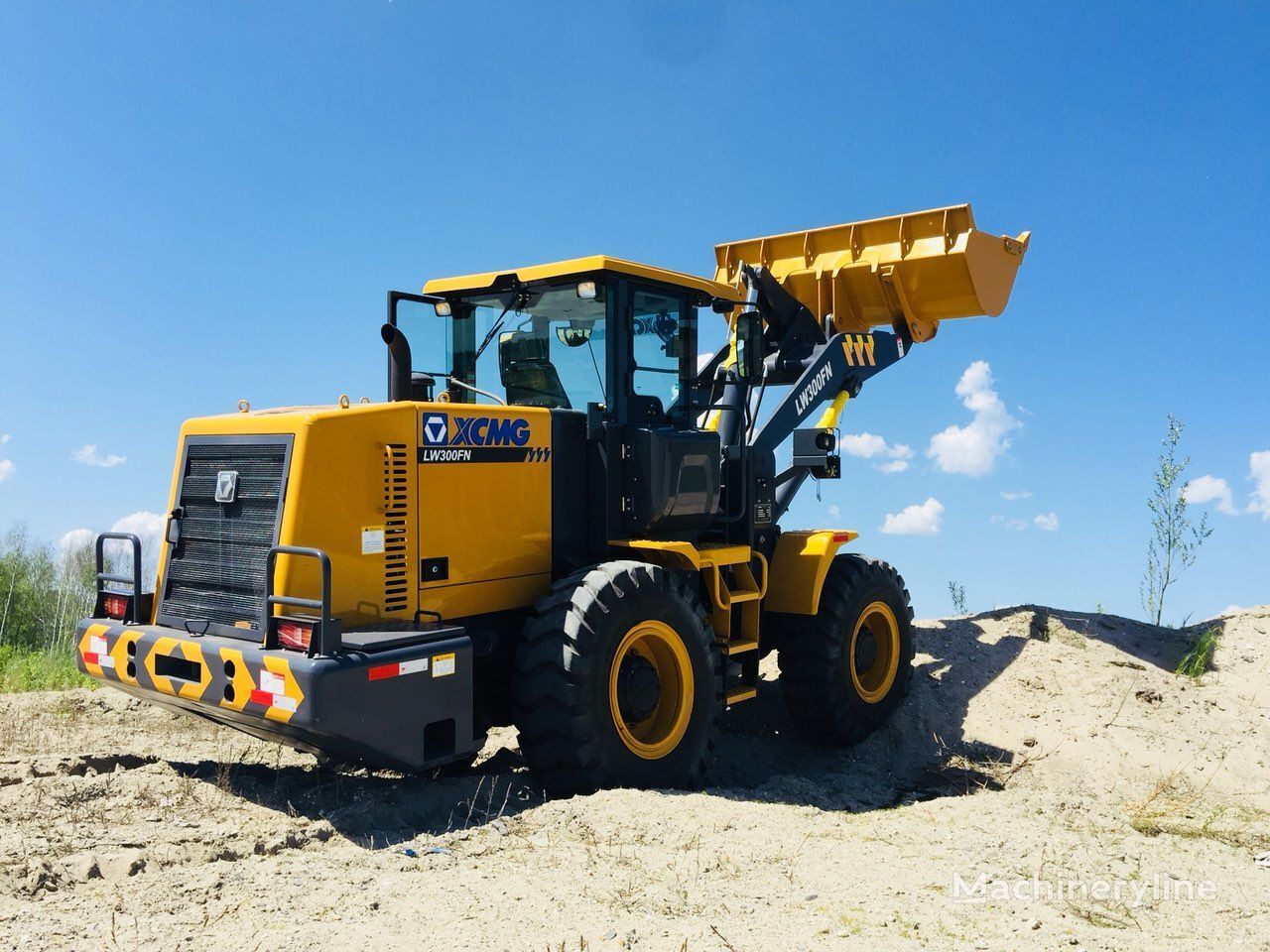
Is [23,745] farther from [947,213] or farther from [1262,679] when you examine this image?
[1262,679]

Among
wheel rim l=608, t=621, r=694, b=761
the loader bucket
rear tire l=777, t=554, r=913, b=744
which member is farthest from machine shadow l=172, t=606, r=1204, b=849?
the loader bucket

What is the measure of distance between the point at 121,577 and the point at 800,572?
4.90 meters

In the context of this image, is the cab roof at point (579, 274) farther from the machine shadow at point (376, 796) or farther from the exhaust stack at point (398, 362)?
the machine shadow at point (376, 796)

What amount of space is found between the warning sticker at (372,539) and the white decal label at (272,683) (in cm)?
84

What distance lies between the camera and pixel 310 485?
5.76 meters

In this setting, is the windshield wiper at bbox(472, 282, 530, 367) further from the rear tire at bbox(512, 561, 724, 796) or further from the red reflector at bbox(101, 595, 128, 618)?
the red reflector at bbox(101, 595, 128, 618)

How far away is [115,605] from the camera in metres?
6.86

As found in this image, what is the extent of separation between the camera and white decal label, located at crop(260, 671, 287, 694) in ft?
17.6

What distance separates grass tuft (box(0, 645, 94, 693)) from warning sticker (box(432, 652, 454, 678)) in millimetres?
4788

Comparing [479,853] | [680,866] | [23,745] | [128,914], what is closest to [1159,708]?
[680,866]

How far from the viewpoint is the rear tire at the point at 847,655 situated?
28.3 ft

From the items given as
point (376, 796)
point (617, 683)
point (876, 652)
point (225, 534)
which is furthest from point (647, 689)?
point (876, 652)

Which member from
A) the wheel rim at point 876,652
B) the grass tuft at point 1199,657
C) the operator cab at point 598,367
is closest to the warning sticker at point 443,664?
the operator cab at point 598,367

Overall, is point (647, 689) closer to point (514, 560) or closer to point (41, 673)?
point (514, 560)
